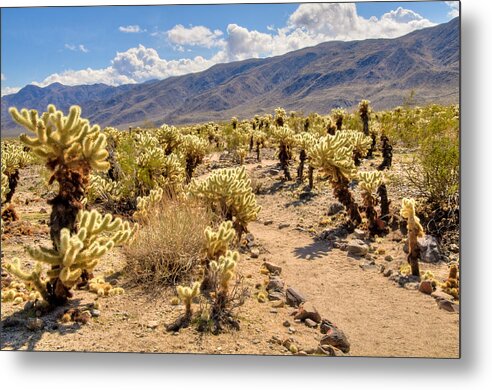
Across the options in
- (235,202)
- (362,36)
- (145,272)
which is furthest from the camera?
(235,202)

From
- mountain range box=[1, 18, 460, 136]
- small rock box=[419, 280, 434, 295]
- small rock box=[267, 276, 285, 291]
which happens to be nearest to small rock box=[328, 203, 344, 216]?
small rock box=[419, 280, 434, 295]

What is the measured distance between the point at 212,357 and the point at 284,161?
8237 mm

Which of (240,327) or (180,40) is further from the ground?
(180,40)

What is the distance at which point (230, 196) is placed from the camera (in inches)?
235

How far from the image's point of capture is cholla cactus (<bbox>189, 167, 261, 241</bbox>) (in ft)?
19.5

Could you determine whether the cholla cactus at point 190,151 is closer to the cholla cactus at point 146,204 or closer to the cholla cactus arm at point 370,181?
the cholla cactus at point 146,204

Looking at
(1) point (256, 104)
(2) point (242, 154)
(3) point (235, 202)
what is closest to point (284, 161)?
(2) point (242, 154)

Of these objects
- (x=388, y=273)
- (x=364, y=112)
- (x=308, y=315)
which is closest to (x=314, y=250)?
(x=388, y=273)

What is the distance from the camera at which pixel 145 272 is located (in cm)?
459

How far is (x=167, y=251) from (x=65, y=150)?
153 centimetres

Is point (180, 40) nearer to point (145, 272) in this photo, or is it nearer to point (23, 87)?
point (23, 87)

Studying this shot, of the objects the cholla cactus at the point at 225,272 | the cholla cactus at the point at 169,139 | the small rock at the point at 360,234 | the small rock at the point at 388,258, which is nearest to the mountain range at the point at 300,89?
the cholla cactus at the point at 169,139

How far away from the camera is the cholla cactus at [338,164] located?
23.4 feet

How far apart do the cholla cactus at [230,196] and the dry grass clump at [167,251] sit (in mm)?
998
